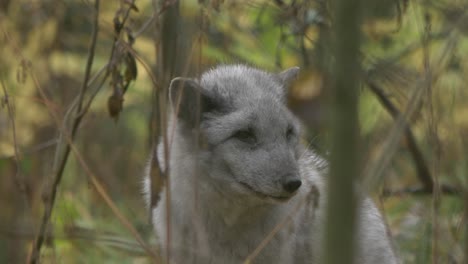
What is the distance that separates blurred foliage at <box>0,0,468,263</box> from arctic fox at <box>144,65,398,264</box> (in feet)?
3.11

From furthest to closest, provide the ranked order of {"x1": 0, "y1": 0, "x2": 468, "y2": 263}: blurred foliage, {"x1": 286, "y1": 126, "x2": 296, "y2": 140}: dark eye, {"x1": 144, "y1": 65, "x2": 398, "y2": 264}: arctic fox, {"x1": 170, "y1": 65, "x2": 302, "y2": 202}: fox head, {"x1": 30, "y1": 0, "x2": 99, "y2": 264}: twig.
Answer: {"x1": 0, "y1": 0, "x2": 468, "y2": 263}: blurred foliage
{"x1": 286, "y1": 126, "x2": 296, "y2": 140}: dark eye
{"x1": 144, "y1": 65, "x2": 398, "y2": 264}: arctic fox
{"x1": 170, "y1": 65, "x2": 302, "y2": 202}: fox head
{"x1": 30, "y1": 0, "x2": 99, "y2": 264}: twig

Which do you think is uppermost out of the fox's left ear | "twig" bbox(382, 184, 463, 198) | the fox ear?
the fox's left ear

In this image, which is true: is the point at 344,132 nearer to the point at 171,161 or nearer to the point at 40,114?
the point at 171,161

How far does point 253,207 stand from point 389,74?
1.17 m

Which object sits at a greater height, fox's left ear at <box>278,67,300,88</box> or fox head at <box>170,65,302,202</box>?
fox's left ear at <box>278,67,300,88</box>

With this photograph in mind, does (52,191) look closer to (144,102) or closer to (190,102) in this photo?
(190,102)

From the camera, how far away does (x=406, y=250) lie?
21.6 feet

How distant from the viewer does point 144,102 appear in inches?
372

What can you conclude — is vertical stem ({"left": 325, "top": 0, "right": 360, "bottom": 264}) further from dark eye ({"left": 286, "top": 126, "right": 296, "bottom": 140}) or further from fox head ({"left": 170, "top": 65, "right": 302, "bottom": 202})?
dark eye ({"left": 286, "top": 126, "right": 296, "bottom": 140})

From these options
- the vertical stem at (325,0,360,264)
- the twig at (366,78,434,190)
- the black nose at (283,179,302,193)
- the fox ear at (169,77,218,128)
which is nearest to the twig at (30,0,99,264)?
the fox ear at (169,77,218,128)

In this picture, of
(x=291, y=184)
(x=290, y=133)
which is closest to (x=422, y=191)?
(x=290, y=133)

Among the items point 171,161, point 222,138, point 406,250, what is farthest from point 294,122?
point 406,250

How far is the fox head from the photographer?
4.60 metres

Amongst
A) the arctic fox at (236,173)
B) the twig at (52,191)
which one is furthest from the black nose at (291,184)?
the twig at (52,191)
